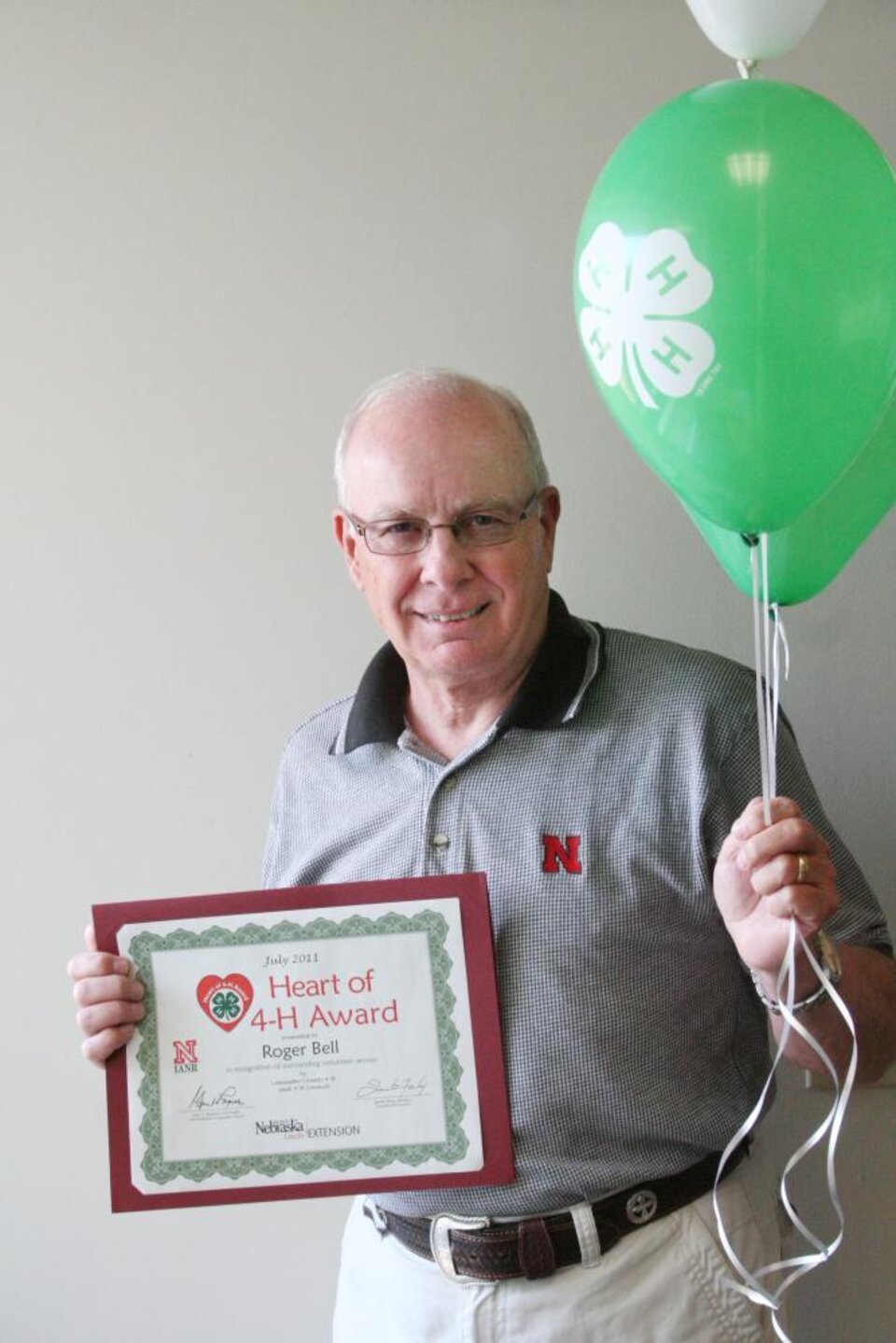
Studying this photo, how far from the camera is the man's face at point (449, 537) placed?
1.55m

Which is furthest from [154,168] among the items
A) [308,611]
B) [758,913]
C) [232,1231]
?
[232,1231]

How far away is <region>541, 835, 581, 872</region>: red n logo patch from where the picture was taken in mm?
1495

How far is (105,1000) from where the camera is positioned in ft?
4.86

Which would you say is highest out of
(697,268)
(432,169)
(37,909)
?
(432,169)

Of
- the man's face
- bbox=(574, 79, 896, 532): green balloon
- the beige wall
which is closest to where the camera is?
bbox=(574, 79, 896, 532): green balloon

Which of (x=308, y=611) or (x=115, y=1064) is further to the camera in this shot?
(x=308, y=611)

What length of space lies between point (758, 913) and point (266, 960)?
0.49 meters

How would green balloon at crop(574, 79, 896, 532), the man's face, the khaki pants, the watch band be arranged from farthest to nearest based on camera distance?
the man's face → the khaki pants → the watch band → green balloon at crop(574, 79, 896, 532)

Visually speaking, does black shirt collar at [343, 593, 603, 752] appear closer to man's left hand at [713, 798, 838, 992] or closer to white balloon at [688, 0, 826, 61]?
man's left hand at [713, 798, 838, 992]

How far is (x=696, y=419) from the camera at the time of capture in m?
1.23

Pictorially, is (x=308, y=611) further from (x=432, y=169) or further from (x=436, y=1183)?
(x=436, y=1183)

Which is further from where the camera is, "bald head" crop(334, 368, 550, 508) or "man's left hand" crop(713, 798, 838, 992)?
"bald head" crop(334, 368, 550, 508)
